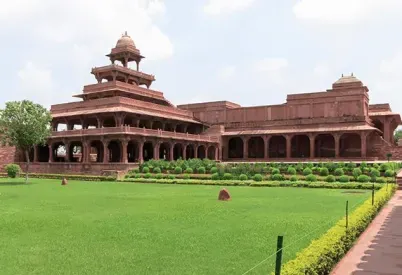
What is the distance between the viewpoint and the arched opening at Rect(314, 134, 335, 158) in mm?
52531

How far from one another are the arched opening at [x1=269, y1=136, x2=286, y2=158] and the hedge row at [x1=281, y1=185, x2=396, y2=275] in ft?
144

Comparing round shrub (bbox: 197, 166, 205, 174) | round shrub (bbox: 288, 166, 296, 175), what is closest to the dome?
round shrub (bbox: 197, 166, 205, 174)

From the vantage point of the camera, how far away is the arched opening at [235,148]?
5859 cm

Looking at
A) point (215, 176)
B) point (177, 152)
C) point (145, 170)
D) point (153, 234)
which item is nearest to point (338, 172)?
point (215, 176)

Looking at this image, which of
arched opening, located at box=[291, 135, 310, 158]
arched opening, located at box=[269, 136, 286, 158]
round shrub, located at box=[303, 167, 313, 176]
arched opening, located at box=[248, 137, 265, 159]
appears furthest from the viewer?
arched opening, located at box=[248, 137, 265, 159]

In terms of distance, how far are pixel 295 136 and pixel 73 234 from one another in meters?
46.7

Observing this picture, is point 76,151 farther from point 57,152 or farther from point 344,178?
point 344,178

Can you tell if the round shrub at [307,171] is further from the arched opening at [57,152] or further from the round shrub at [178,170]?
the arched opening at [57,152]

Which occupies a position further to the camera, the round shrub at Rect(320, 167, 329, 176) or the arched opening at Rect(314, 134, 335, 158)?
the arched opening at Rect(314, 134, 335, 158)

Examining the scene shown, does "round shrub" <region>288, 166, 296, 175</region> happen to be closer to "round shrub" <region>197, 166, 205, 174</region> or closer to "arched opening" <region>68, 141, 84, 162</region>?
"round shrub" <region>197, 166, 205, 174</region>

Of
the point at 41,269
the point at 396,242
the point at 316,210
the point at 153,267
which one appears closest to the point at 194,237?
the point at 153,267

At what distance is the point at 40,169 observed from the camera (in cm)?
4384

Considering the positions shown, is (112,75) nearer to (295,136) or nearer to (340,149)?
(295,136)

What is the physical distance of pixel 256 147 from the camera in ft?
191
